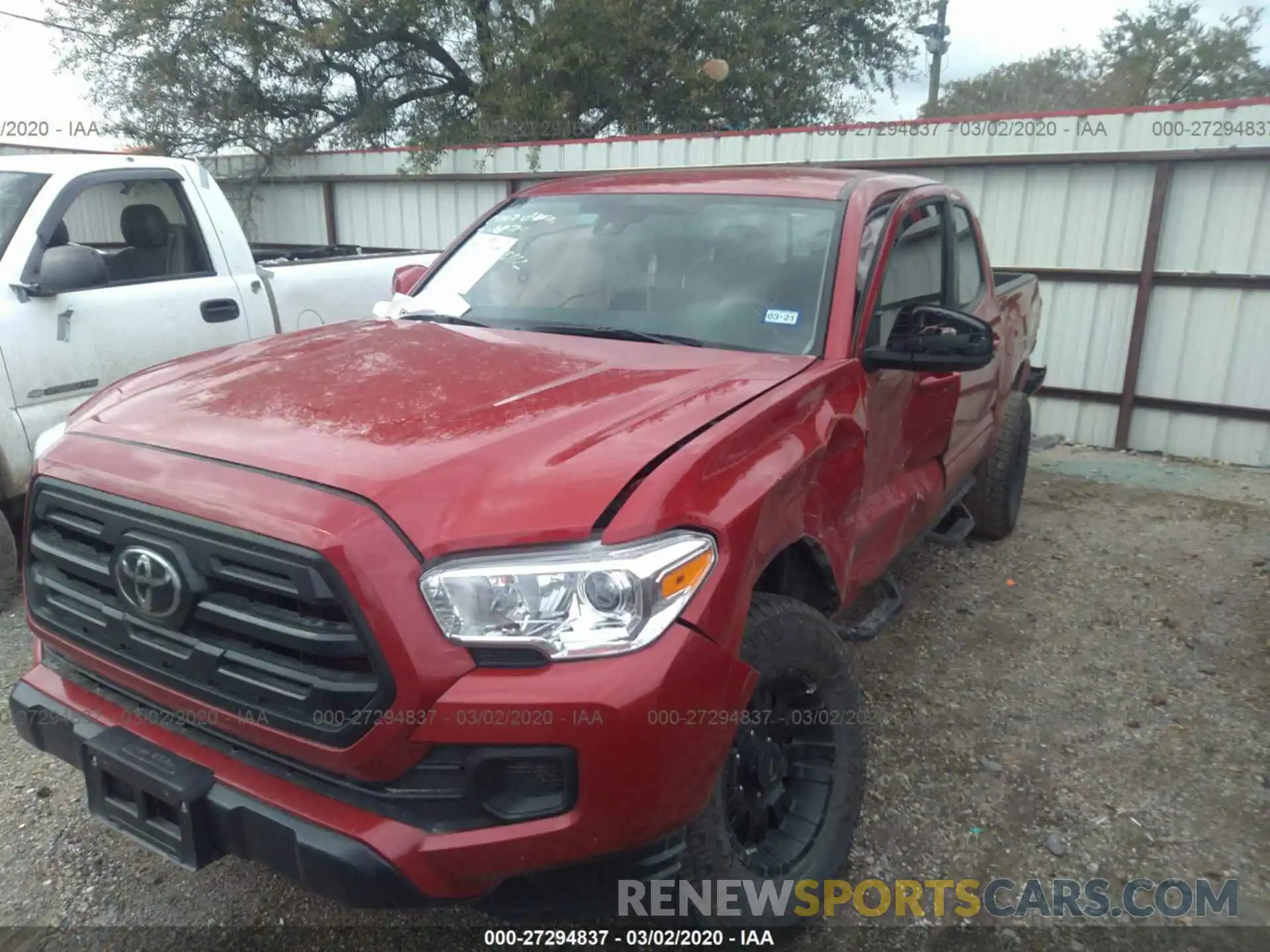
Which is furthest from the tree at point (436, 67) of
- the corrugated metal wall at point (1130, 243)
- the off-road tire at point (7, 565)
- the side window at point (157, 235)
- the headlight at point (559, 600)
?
the headlight at point (559, 600)

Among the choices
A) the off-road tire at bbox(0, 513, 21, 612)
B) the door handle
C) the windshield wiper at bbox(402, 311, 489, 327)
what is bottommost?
the off-road tire at bbox(0, 513, 21, 612)

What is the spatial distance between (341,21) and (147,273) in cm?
992

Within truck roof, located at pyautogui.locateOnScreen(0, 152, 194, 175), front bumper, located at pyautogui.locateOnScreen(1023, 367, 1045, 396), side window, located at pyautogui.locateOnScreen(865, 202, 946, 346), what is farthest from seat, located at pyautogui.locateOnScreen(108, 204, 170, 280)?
front bumper, located at pyautogui.locateOnScreen(1023, 367, 1045, 396)

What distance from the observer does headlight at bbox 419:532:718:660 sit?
182cm

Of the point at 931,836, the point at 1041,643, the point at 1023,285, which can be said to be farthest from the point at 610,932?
the point at 1023,285

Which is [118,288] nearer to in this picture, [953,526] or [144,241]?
[144,241]

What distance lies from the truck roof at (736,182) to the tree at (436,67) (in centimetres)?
1012

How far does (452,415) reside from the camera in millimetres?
2234

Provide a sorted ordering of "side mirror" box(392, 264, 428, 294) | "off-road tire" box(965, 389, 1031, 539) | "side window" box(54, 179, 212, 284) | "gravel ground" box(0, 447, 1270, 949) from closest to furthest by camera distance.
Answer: "gravel ground" box(0, 447, 1270, 949) < "side mirror" box(392, 264, 428, 294) < "side window" box(54, 179, 212, 284) < "off-road tire" box(965, 389, 1031, 539)

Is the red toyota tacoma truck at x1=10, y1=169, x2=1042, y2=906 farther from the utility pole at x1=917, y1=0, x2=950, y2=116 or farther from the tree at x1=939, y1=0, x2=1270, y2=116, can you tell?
the tree at x1=939, y1=0, x2=1270, y2=116

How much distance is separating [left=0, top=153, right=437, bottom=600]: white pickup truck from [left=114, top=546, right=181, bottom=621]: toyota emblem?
8.43 ft

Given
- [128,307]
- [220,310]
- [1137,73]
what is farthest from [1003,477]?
[1137,73]

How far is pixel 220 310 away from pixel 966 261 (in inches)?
145

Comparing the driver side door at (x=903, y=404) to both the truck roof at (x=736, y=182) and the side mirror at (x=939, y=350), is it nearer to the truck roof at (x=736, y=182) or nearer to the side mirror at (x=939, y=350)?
the side mirror at (x=939, y=350)
